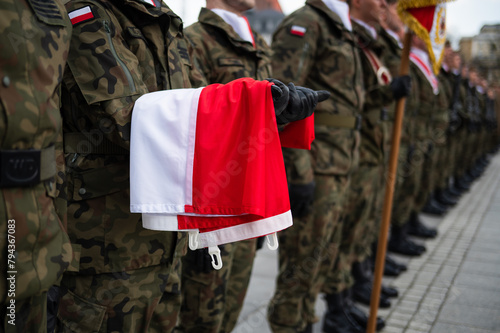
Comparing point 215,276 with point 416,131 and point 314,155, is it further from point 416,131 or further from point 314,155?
point 416,131

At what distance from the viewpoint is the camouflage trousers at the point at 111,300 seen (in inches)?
73.0

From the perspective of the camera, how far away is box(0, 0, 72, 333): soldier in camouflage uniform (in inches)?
51.6

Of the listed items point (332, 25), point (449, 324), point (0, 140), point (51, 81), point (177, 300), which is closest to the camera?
point (0, 140)

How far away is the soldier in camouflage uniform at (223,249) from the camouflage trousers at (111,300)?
0.66 m

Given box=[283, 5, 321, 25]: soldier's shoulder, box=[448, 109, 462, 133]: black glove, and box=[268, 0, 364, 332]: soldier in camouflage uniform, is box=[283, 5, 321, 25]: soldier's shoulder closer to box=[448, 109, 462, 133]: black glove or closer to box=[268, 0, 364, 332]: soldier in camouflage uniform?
box=[268, 0, 364, 332]: soldier in camouflage uniform

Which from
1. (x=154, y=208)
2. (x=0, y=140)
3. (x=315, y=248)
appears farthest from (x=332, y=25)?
(x=0, y=140)

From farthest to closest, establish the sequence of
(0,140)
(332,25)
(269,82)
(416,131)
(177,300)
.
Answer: (416,131) < (332,25) < (177,300) < (269,82) < (0,140)

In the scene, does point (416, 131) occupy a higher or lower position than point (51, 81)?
lower

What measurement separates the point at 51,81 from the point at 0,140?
22 centimetres

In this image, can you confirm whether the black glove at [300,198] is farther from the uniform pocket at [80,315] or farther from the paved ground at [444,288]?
the uniform pocket at [80,315]

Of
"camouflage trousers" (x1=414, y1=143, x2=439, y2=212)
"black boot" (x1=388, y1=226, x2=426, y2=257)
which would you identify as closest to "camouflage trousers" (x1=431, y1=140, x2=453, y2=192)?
"camouflage trousers" (x1=414, y1=143, x2=439, y2=212)

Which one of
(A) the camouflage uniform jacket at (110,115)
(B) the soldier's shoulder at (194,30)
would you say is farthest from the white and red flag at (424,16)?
(A) the camouflage uniform jacket at (110,115)

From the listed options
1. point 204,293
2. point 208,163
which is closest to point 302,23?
point 204,293

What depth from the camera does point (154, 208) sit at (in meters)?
1.64
